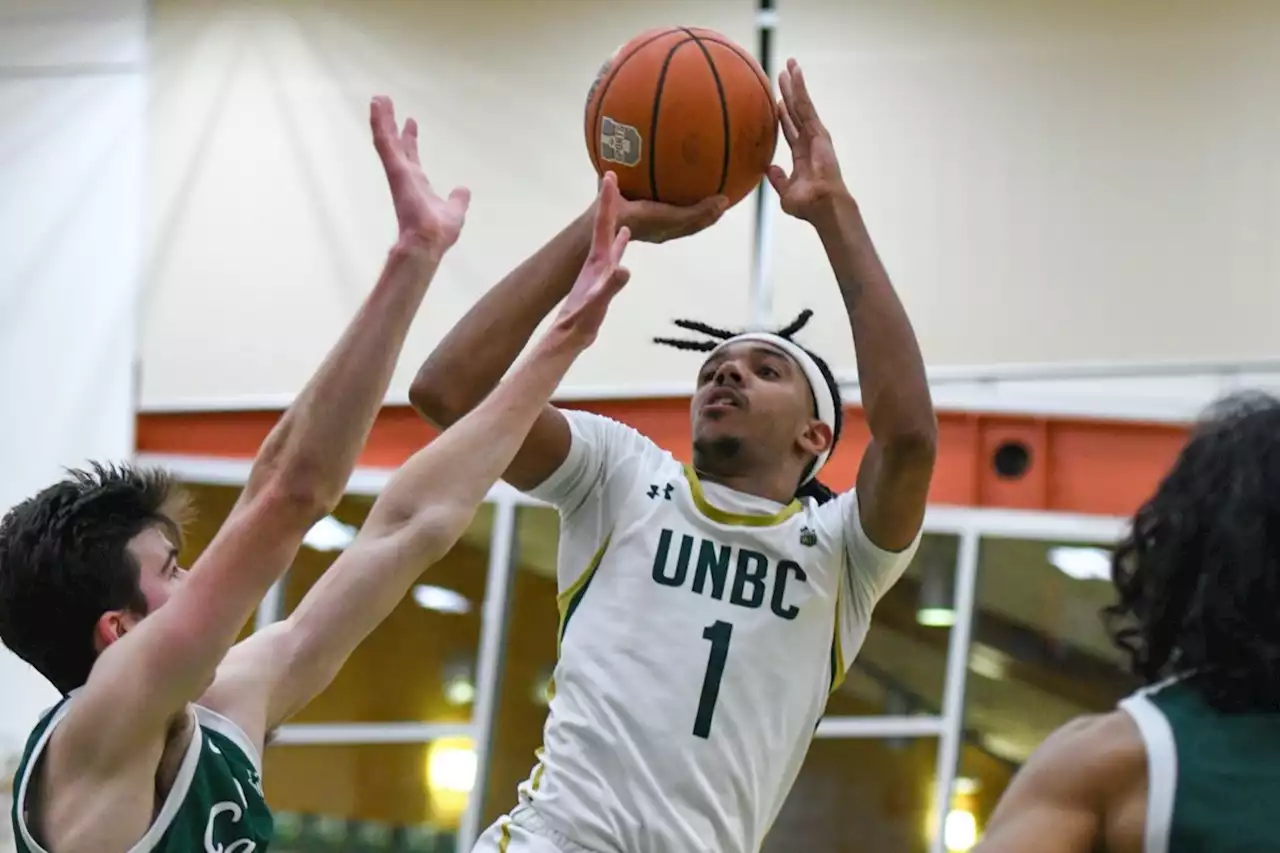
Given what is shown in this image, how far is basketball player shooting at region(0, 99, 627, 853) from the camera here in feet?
6.72

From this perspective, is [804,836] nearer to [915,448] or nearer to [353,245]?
[353,245]

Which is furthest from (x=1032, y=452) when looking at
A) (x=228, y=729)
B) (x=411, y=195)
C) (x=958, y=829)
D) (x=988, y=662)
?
(x=228, y=729)

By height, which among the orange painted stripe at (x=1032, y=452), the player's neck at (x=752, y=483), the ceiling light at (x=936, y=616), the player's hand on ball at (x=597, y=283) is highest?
the player's hand on ball at (x=597, y=283)

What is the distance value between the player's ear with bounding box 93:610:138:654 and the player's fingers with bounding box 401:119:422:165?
89cm

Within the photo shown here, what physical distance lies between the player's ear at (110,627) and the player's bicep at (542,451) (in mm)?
1141

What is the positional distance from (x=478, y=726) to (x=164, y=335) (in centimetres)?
273

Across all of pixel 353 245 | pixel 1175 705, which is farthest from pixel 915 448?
pixel 353 245

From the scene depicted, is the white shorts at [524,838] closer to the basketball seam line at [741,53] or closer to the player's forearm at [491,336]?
the player's forearm at [491,336]

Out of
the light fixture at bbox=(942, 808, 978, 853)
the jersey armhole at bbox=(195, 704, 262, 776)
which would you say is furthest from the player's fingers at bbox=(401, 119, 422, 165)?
the light fixture at bbox=(942, 808, 978, 853)

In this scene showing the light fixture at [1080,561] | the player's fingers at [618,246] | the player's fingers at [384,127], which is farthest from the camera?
the light fixture at [1080,561]

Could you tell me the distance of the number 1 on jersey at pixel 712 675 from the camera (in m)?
3.05

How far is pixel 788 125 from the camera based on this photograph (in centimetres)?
348

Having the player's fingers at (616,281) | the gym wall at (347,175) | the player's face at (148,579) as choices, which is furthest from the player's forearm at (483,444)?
the gym wall at (347,175)

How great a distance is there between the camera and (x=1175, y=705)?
178 centimetres
